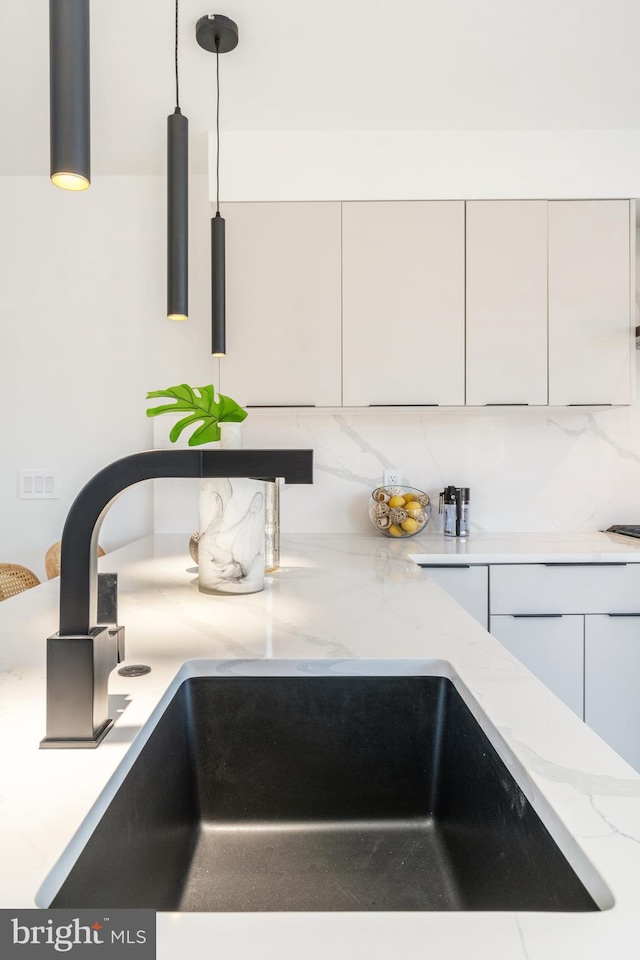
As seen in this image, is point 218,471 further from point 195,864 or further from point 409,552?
point 409,552

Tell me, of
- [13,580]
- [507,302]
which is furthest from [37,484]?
[507,302]

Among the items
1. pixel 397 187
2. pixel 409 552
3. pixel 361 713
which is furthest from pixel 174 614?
pixel 397 187

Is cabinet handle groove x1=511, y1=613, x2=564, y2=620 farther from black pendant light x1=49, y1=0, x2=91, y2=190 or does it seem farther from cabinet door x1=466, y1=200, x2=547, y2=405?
black pendant light x1=49, y1=0, x2=91, y2=190

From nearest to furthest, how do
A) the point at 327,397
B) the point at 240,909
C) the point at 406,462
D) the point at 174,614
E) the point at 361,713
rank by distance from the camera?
the point at 240,909, the point at 361,713, the point at 174,614, the point at 327,397, the point at 406,462

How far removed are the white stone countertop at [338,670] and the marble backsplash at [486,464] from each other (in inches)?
51.8

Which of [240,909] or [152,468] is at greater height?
[152,468]

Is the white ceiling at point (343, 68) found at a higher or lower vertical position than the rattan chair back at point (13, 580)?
higher

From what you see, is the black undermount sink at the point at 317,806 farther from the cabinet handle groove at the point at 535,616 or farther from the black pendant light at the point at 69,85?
the cabinet handle groove at the point at 535,616

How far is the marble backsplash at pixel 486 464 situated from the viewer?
2.80m

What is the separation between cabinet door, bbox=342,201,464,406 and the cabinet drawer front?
2.81 feet

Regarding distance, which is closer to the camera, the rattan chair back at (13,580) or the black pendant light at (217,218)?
the black pendant light at (217,218)

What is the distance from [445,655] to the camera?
881mm

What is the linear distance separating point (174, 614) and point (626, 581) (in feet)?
5.79

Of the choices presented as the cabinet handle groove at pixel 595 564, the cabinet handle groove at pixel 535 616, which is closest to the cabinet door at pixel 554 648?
the cabinet handle groove at pixel 535 616
